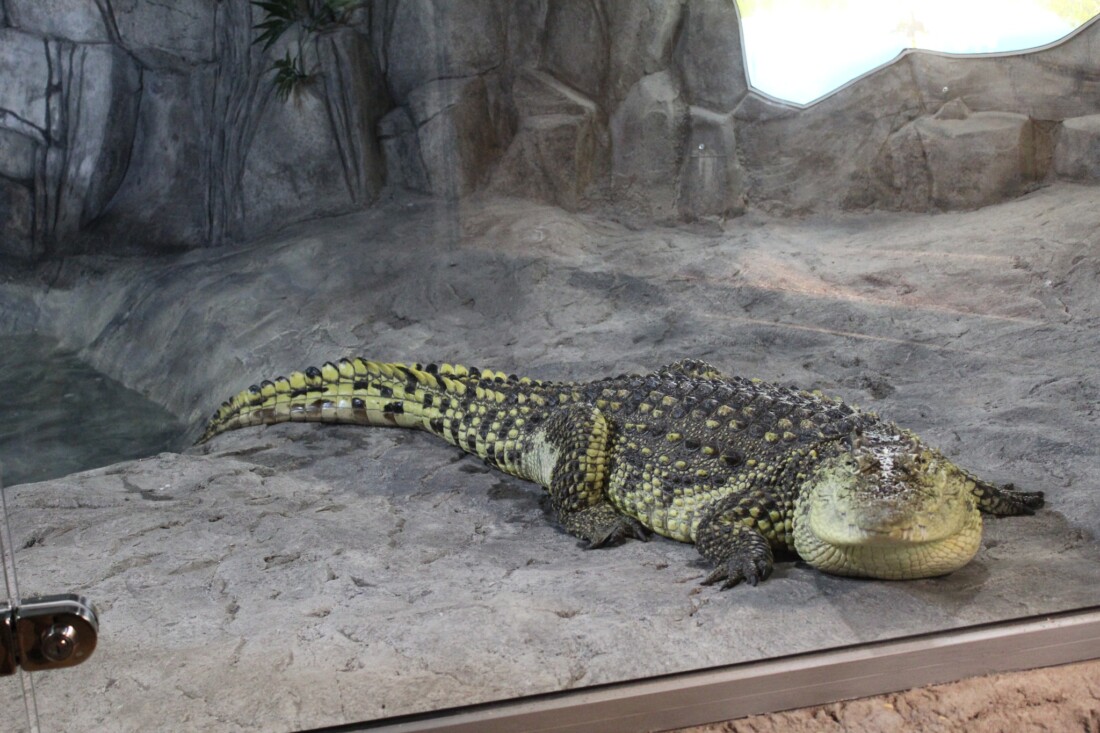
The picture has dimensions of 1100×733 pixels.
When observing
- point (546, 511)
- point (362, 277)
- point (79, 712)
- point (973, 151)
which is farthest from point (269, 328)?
point (973, 151)

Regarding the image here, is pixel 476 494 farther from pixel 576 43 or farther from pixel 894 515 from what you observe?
pixel 576 43

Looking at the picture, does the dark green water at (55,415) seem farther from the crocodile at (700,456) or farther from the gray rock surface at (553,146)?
the gray rock surface at (553,146)

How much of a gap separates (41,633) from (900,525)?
1773 millimetres

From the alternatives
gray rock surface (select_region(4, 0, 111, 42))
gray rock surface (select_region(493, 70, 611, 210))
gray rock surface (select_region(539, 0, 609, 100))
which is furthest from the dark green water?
gray rock surface (select_region(539, 0, 609, 100))

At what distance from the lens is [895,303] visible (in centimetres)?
233

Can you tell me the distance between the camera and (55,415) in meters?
1.49

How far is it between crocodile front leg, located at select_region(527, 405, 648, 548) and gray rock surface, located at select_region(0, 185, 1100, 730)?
0.34ft

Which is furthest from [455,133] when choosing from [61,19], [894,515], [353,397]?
[894,515]

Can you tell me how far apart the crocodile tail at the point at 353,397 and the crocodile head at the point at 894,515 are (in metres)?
1.00

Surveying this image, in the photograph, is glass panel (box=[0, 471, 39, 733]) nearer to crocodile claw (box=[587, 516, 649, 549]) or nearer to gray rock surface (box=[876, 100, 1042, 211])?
crocodile claw (box=[587, 516, 649, 549])

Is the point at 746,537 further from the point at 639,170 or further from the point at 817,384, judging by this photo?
the point at 639,170

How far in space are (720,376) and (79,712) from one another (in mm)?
1775

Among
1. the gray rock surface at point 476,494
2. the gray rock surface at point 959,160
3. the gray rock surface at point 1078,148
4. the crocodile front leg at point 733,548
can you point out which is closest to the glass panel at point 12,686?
the gray rock surface at point 476,494

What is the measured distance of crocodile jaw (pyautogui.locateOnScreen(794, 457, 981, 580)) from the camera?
2.17 metres
